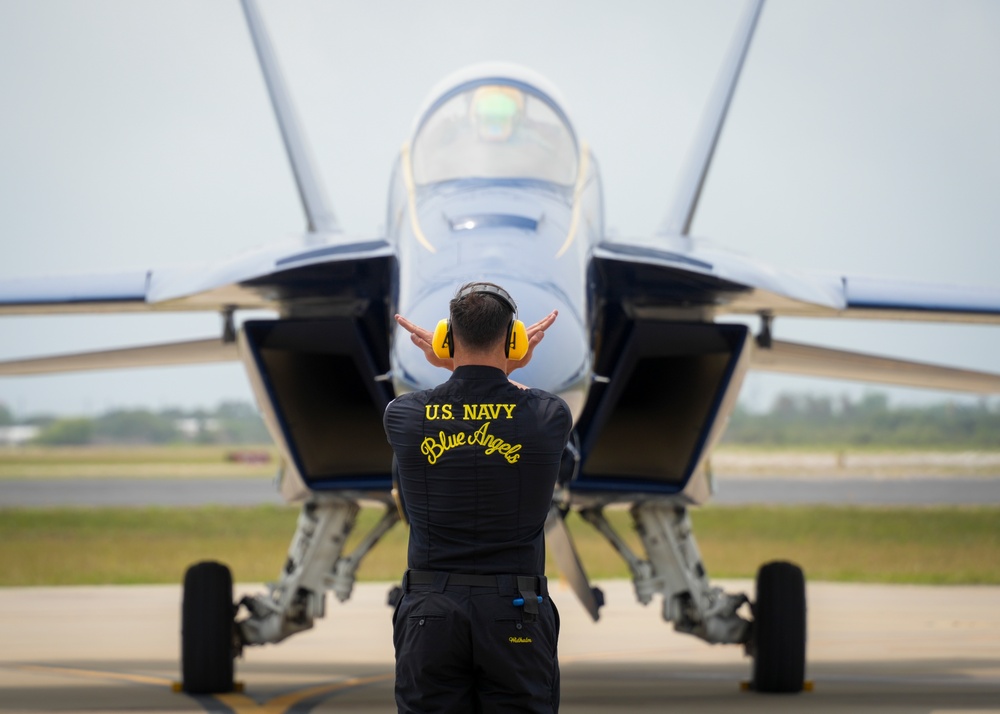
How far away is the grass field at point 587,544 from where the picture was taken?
19156mm

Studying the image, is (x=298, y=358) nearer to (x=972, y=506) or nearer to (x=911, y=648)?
(x=911, y=648)

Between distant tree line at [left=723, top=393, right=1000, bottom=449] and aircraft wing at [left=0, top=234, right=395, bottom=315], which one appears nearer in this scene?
aircraft wing at [left=0, top=234, right=395, bottom=315]

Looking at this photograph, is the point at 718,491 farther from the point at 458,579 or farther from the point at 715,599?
the point at 458,579

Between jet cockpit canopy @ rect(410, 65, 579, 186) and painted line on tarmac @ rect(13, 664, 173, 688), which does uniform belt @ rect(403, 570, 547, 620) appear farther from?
painted line on tarmac @ rect(13, 664, 173, 688)

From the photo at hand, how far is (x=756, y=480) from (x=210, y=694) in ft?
134

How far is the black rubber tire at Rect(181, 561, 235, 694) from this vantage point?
766 centimetres

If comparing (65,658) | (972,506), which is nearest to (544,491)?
(65,658)

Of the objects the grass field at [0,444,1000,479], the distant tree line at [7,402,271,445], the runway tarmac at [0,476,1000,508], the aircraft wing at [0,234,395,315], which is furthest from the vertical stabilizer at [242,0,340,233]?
the distant tree line at [7,402,271,445]

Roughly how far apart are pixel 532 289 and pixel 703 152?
3975 millimetres

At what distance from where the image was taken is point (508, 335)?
3271 mm

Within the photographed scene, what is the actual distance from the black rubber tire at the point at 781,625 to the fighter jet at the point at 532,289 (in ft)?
0.04

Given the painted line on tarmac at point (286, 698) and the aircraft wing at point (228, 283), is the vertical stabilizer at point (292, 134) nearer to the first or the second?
the aircraft wing at point (228, 283)

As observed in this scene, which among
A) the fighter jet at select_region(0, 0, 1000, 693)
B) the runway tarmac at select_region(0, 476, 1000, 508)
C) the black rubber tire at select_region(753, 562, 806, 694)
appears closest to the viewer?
the fighter jet at select_region(0, 0, 1000, 693)

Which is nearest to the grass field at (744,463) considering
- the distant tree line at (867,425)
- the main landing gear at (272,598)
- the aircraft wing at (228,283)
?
the distant tree line at (867,425)
